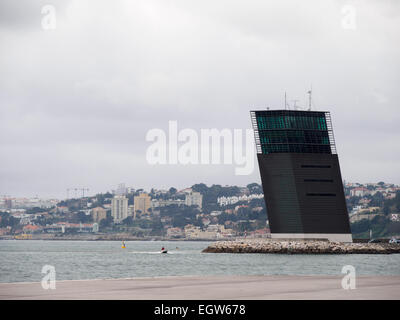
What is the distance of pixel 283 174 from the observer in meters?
140

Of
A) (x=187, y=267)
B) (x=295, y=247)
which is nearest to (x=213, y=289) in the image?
(x=187, y=267)

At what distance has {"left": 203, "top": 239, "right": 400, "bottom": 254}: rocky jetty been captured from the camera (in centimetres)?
13694

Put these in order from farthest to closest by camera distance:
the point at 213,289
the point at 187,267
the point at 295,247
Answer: the point at 295,247 → the point at 187,267 → the point at 213,289

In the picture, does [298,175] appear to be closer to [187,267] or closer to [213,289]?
[187,267]

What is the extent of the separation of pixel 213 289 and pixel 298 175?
A: 360 feet

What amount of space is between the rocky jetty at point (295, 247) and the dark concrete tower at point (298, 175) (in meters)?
3.51

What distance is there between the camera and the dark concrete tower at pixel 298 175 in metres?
141

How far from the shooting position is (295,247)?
137125mm

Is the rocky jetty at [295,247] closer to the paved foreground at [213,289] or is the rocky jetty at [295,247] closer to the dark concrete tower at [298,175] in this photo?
the dark concrete tower at [298,175]

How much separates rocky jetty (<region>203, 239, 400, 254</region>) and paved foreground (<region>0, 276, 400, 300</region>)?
323ft

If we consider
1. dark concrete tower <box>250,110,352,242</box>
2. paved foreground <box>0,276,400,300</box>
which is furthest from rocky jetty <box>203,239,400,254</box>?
paved foreground <box>0,276,400,300</box>
